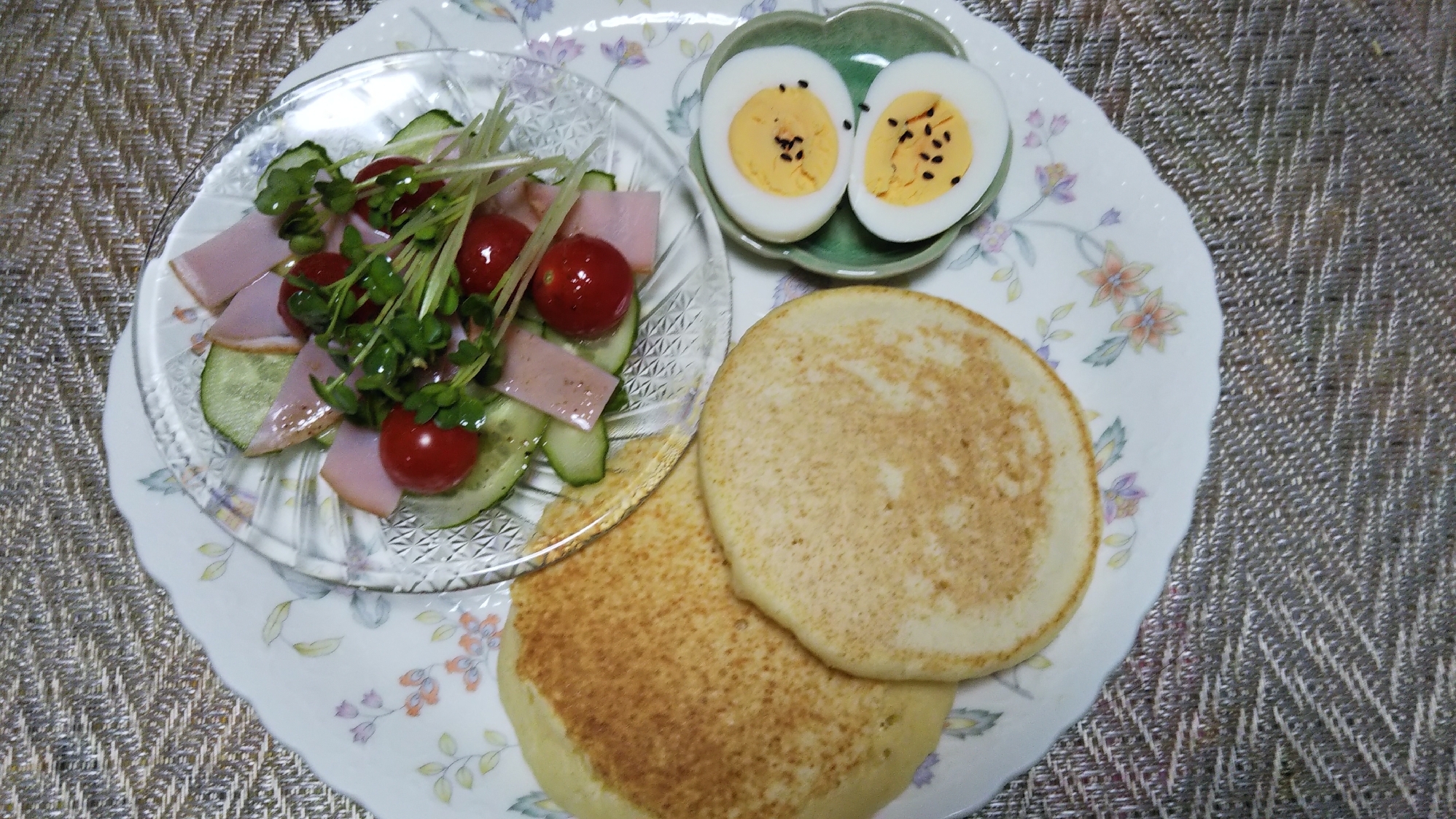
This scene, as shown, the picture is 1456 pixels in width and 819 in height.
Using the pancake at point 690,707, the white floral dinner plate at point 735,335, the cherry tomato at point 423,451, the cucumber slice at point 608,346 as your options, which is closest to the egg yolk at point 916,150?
the white floral dinner plate at point 735,335

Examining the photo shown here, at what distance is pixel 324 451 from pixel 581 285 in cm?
59

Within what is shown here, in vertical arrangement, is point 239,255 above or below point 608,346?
above

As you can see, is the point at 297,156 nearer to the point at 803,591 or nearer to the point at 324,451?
the point at 324,451

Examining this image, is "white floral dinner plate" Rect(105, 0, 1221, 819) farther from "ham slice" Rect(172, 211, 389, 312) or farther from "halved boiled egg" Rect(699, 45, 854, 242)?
"ham slice" Rect(172, 211, 389, 312)

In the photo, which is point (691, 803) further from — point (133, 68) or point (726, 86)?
point (133, 68)

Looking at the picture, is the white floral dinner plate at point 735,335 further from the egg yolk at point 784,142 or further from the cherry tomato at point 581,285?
the cherry tomato at point 581,285

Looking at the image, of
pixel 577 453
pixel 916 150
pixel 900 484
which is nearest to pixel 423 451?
pixel 577 453

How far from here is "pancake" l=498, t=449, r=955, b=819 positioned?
1.53m

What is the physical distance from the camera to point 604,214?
1.62 metres

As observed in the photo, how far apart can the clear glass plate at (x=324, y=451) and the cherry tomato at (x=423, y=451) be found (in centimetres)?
13

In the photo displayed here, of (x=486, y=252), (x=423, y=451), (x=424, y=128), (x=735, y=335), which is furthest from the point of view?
(x=735, y=335)

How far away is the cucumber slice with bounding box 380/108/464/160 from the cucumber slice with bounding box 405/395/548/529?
518 mm

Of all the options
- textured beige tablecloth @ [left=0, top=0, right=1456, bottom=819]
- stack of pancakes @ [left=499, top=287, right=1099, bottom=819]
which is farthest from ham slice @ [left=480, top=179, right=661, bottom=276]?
textured beige tablecloth @ [left=0, top=0, right=1456, bottom=819]

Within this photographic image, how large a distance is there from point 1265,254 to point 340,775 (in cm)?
227
